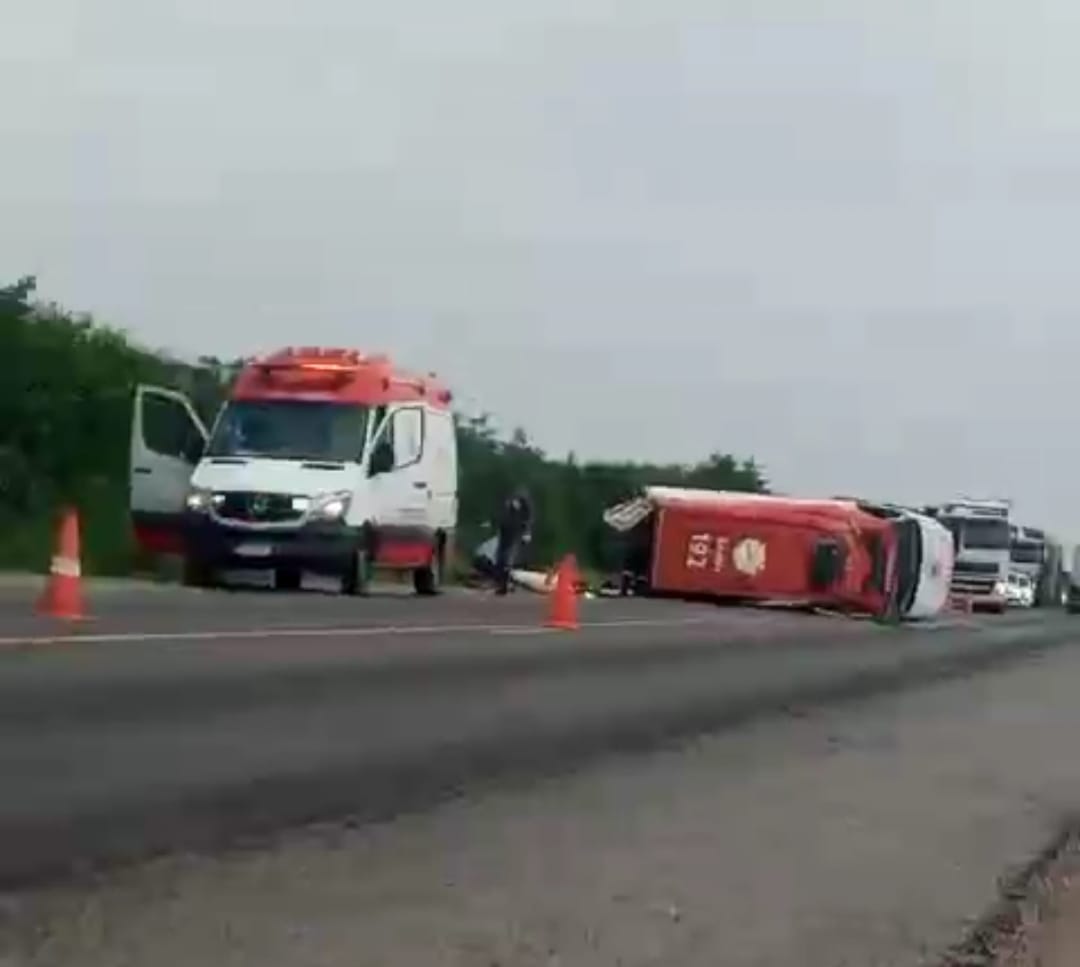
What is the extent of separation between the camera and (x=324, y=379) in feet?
108

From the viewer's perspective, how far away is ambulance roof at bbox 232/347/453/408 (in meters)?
32.6

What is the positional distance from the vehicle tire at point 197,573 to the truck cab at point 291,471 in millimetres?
17

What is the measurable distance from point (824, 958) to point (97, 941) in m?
2.41

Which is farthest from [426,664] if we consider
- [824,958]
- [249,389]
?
[249,389]

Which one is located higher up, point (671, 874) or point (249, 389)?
point (249, 389)

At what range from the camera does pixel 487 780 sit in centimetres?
1407

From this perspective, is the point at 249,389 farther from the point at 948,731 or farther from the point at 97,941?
the point at 97,941

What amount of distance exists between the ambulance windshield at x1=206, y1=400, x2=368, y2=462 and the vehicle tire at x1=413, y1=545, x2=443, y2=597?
315 centimetres

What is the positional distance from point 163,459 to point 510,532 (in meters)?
8.68

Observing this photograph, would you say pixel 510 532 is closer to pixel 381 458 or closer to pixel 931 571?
pixel 381 458

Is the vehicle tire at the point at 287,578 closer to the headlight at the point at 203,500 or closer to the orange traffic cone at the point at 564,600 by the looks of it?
the headlight at the point at 203,500

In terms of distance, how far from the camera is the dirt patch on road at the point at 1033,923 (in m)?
9.45

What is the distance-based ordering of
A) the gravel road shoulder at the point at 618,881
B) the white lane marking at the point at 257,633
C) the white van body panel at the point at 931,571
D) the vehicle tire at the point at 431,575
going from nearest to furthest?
the gravel road shoulder at the point at 618,881
the white lane marking at the point at 257,633
the vehicle tire at the point at 431,575
the white van body panel at the point at 931,571

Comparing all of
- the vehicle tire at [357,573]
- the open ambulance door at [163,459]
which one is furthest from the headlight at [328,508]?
the open ambulance door at [163,459]
